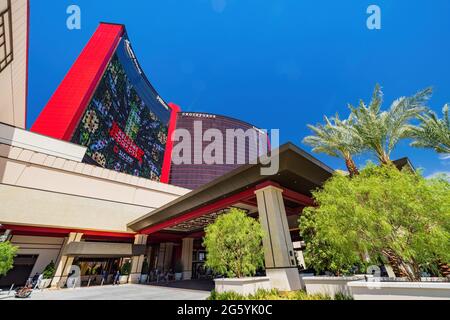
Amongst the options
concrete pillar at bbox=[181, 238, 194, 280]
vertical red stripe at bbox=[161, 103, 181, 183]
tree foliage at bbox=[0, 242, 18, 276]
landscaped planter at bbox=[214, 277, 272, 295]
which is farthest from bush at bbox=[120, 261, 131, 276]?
vertical red stripe at bbox=[161, 103, 181, 183]

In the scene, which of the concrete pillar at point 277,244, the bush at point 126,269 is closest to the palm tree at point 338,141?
the concrete pillar at point 277,244

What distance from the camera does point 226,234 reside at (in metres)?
11.8

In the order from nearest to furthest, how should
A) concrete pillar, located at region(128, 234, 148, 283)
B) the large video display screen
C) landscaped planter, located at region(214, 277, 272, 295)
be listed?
landscaped planter, located at region(214, 277, 272, 295)
concrete pillar, located at region(128, 234, 148, 283)
the large video display screen

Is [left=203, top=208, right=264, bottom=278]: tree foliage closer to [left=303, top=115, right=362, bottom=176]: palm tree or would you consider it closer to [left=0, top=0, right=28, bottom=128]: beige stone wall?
[left=303, top=115, right=362, bottom=176]: palm tree

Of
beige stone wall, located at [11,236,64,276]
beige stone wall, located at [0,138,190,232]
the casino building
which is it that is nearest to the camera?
the casino building

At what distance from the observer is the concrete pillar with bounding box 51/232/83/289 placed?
2058 cm

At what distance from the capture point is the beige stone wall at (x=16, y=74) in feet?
39.8

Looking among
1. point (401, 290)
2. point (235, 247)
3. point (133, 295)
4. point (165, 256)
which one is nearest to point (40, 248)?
point (165, 256)

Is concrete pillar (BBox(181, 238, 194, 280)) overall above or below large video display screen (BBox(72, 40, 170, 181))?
below

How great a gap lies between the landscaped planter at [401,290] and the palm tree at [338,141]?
8.96m

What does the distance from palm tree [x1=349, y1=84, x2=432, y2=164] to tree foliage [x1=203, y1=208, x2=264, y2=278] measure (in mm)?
8464

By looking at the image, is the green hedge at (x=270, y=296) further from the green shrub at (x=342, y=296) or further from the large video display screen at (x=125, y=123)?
the large video display screen at (x=125, y=123)
